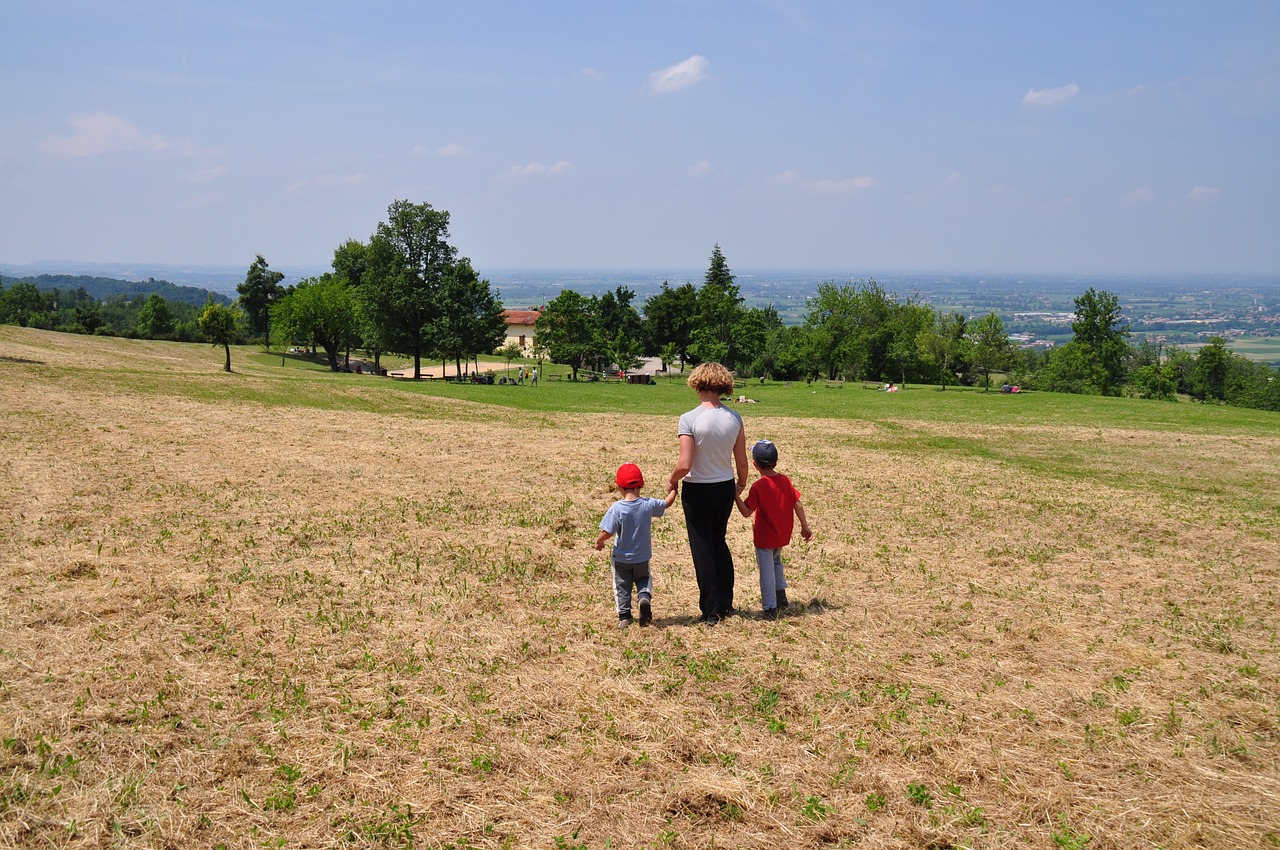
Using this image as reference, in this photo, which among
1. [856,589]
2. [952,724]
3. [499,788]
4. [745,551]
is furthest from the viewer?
[745,551]

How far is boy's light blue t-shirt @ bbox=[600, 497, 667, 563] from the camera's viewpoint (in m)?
7.60

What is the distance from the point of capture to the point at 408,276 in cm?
6384

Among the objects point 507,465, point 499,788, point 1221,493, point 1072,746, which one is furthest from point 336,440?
point 1221,493

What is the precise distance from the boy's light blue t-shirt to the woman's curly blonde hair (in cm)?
122

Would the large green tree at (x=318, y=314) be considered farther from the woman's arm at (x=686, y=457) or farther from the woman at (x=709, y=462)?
the woman's arm at (x=686, y=457)

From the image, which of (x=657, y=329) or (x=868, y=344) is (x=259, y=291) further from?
A: (x=868, y=344)

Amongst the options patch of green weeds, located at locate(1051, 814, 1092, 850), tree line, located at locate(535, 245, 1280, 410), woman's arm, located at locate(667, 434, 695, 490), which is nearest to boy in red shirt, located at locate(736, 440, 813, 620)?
woman's arm, located at locate(667, 434, 695, 490)

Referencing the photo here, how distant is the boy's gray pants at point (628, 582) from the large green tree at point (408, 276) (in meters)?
58.6

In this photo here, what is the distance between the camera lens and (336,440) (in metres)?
20.4

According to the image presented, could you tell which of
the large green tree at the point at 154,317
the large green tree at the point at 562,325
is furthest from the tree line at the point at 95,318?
the large green tree at the point at 562,325

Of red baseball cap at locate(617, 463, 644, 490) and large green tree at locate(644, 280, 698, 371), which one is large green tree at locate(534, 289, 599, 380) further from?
red baseball cap at locate(617, 463, 644, 490)

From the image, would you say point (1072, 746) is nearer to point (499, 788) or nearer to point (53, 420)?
point (499, 788)

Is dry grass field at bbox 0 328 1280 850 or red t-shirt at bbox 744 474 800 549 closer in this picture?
dry grass field at bbox 0 328 1280 850

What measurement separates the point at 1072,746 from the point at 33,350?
52820mm
